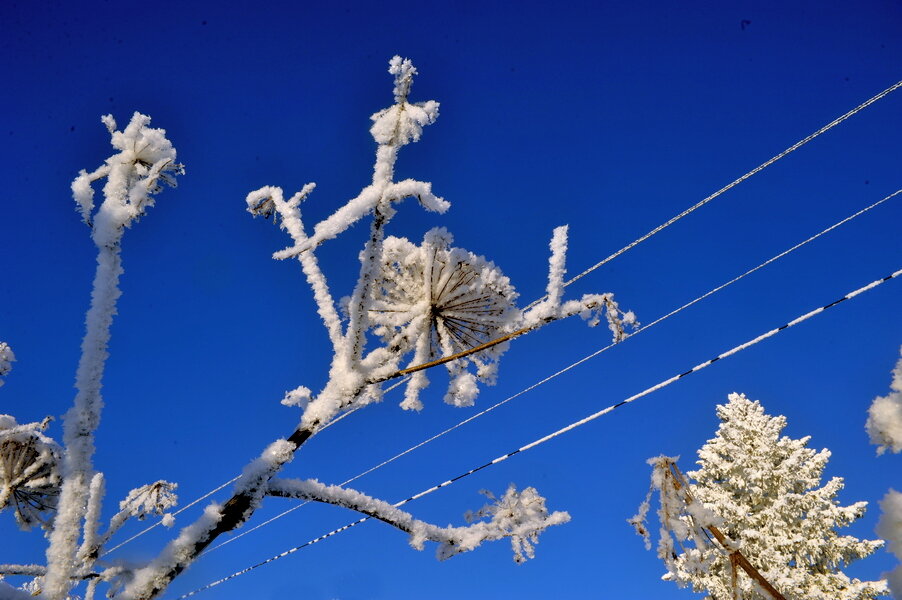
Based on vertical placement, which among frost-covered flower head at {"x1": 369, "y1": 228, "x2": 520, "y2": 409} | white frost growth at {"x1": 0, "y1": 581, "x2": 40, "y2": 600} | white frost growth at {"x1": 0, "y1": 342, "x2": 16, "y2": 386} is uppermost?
white frost growth at {"x1": 0, "y1": 342, "x2": 16, "y2": 386}

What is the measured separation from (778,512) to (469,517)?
45.9 feet

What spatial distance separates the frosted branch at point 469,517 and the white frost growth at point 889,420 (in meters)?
2.03

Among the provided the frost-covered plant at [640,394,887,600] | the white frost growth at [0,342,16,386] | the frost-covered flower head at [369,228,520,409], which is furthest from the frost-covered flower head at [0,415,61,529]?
the frost-covered plant at [640,394,887,600]

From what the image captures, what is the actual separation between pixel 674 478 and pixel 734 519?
1033cm

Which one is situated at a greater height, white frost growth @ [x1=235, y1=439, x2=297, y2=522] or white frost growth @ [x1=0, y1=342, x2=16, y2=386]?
white frost growth @ [x1=0, y1=342, x2=16, y2=386]

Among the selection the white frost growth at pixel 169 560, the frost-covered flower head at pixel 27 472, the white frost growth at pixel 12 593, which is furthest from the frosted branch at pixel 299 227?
the frost-covered flower head at pixel 27 472

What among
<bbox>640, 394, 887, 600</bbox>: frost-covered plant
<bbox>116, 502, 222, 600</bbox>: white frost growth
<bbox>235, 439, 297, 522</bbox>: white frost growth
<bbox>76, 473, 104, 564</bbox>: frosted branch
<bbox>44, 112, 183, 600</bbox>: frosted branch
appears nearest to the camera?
<bbox>44, 112, 183, 600</bbox>: frosted branch

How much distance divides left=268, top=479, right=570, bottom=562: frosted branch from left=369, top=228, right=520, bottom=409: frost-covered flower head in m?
0.88

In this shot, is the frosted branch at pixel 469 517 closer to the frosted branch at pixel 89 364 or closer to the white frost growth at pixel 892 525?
the frosted branch at pixel 89 364

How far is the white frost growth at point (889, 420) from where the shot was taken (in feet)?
4.49

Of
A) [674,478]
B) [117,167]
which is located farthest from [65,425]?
[674,478]

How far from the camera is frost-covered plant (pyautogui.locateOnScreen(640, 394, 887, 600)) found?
12.4 metres

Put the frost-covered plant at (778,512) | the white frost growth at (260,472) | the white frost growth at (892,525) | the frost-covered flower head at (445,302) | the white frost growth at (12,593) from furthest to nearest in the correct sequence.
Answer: the frost-covered plant at (778,512) → the frost-covered flower head at (445,302) → the white frost growth at (260,472) → the white frost growth at (12,593) → the white frost growth at (892,525)

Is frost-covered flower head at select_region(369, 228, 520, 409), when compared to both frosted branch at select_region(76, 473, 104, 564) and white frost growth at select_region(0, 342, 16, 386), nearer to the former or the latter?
frosted branch at select_region(76, 473, 104, 564)
